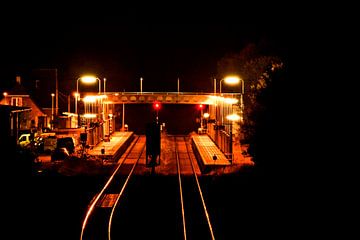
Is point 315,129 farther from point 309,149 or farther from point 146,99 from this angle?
point 146,99

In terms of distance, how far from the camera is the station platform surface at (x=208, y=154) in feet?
59.6

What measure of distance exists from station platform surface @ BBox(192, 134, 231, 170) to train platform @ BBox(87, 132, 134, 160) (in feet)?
12.6

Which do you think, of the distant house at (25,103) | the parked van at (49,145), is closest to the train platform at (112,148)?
the parked van at (49,145)

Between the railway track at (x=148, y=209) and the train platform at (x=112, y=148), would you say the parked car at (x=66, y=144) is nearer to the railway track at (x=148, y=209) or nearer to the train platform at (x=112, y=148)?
the train platform at (x=112, y=148)

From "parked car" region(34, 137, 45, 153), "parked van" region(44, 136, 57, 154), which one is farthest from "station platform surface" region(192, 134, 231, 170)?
"parked car" region(34, 137, 45, 153)

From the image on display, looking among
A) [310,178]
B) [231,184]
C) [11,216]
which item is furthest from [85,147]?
[310,178]

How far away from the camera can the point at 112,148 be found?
74.8 feet

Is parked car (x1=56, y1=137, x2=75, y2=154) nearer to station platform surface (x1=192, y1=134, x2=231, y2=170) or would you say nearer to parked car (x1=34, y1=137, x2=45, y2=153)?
parked car (x1=34, y1=137, x2=45, y2=153)

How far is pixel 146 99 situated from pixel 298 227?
2424 cm

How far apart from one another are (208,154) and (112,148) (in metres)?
4.91

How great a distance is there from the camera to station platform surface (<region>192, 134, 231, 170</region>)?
18172 mm

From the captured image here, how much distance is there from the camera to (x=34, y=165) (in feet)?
52.4

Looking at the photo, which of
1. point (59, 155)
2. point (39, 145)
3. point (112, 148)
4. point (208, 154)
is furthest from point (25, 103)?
point (208, 154)

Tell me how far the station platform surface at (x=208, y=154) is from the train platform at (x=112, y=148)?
151 inches
